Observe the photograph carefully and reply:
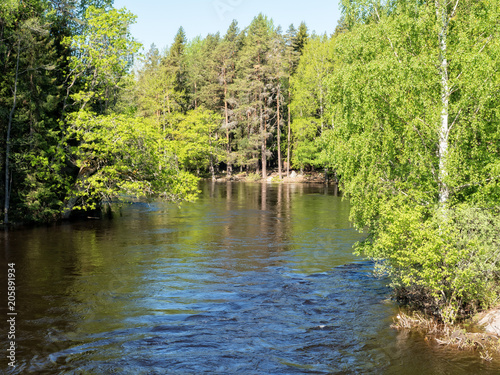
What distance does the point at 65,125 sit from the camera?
33875 millimetres

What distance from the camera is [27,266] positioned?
67.1ft

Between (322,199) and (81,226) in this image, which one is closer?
(81,226)

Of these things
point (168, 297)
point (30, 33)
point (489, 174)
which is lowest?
point (168, 297)

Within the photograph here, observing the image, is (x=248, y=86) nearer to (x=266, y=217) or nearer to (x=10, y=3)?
(x=266, y=217)

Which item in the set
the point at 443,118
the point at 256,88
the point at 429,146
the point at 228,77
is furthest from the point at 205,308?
the point at 228,77

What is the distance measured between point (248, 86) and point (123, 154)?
53182 mm

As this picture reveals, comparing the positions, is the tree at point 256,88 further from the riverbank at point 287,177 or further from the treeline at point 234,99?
the riverbank at point 287,177

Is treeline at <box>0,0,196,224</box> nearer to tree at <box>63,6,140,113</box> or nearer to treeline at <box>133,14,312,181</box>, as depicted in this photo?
tree at <box>63,6,140,113</box>

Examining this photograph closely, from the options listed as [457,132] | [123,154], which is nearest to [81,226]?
[123,154]

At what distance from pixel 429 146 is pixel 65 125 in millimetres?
27286

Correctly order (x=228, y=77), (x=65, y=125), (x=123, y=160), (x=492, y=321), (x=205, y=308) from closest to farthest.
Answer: (x=492, y=321), (x=205, y=308), (x=123, y=160), (x=65, y=125), (x=228, y=77)

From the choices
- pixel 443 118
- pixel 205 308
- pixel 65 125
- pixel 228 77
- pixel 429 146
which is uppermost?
pixel 228 77

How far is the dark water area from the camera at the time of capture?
11.5m

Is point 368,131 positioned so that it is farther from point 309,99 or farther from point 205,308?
point 309,99
